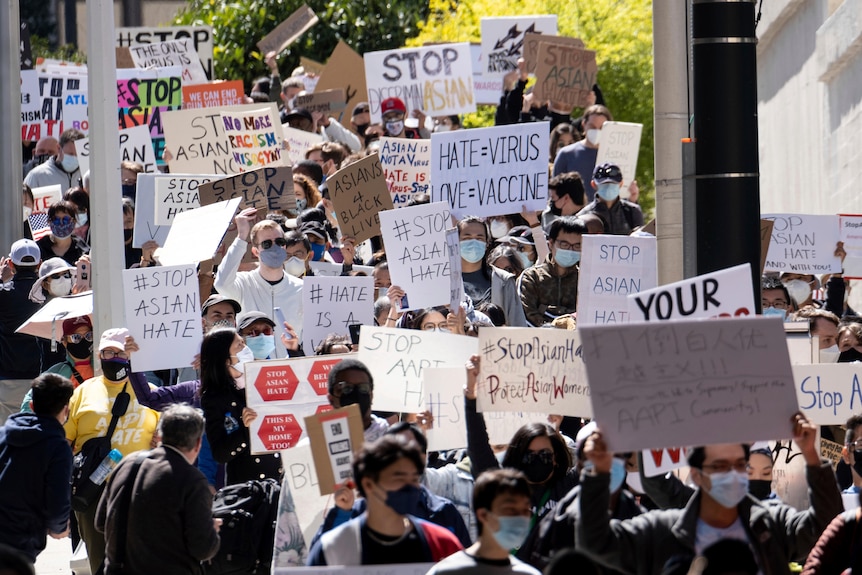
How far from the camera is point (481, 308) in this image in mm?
10125

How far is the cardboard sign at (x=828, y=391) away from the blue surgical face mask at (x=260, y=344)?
281 centimetres

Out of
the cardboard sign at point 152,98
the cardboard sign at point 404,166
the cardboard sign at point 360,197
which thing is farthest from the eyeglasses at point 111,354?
the cardboard sign at point 152,98

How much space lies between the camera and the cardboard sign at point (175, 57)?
19.9 meters

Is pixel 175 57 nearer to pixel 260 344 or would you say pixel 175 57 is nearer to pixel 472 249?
pixel 472 249

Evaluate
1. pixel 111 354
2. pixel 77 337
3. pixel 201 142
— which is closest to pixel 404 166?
pixel 201 142

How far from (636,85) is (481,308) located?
684 inches

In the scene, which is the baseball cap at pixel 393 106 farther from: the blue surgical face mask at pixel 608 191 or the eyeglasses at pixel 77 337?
the eyeglasses at pixel 77 337

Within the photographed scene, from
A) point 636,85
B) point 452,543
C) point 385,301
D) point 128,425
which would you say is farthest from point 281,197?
point 636,85

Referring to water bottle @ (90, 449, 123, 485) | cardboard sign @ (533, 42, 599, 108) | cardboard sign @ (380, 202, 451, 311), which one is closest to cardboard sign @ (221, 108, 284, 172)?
cardboard sign @ (533, 42, 599, 108)

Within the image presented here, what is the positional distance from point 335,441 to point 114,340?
9.23 feet

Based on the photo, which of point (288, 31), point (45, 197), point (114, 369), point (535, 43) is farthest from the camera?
point (288, 31)

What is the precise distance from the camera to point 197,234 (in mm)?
11242

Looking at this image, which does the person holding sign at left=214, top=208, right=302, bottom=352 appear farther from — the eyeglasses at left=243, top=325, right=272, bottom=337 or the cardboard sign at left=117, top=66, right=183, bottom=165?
the cardboard sign at left=117, top=66, right=183, bottom=165

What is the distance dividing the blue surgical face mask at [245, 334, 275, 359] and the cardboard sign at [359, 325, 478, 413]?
32.5 inches
